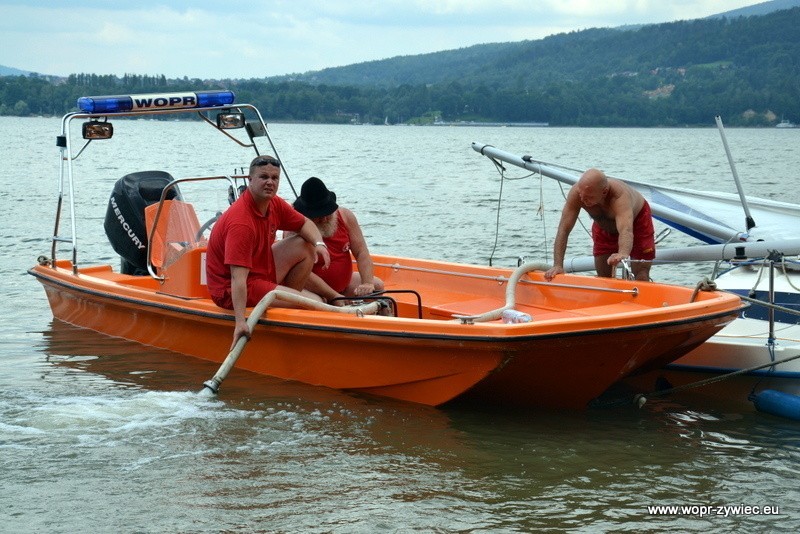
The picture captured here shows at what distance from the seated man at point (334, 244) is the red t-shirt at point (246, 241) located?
0.28m

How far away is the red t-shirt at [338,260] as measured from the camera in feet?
27.5

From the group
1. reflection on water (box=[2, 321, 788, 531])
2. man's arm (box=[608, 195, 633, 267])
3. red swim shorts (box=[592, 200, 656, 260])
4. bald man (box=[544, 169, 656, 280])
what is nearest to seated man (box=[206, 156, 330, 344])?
reflection on water (box=[2, 321, 788, 531])

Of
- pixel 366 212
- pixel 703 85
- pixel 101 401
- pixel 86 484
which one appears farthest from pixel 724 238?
pixel 703 85

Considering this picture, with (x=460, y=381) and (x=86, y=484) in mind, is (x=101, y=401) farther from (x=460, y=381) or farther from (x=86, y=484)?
(x=460, y=381)

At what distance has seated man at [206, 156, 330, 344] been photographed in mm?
7672

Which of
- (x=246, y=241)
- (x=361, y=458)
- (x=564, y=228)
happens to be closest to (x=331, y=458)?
(x=361, y=458)

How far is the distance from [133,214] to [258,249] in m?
3.05

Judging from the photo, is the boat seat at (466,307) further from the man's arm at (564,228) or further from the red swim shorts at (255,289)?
the red swim shorts at (255,289)

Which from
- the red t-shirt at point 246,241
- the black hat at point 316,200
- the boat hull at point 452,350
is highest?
the black hat at point 316,200

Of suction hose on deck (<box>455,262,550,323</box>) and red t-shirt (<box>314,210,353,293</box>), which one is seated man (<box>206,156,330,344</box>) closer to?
red t-shirt (<box>314,210,353,293</box>)

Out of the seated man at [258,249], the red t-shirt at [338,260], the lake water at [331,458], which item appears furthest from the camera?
the red t-shirt at [338,260]

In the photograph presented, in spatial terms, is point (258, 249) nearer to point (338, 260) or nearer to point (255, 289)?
point (255, 289)

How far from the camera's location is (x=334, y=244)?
8.38 meters

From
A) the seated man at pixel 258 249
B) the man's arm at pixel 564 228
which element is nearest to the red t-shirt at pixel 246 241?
the seated man at pixel 258 249
